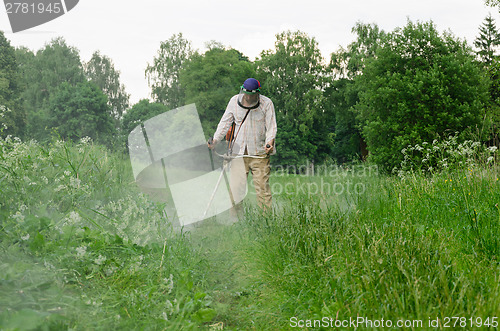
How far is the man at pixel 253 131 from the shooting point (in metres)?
7.04

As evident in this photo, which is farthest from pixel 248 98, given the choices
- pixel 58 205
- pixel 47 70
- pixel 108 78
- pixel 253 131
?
pixel 108 78

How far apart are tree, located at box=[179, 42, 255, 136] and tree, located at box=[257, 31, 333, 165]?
2.75m

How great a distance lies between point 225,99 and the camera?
34062 millimetres

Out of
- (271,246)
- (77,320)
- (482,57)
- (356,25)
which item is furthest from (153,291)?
(482,57)

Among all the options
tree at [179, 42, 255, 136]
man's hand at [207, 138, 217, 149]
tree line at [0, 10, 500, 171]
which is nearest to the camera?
man's hand at [207, 138, 217, 149]

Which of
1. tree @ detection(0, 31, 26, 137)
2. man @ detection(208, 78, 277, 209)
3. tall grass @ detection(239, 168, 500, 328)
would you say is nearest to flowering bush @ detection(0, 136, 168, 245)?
tall grass @ detection(239, 168, 500, 328)

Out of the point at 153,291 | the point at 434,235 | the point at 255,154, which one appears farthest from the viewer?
the point at 255,154

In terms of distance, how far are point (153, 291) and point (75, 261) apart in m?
0.67

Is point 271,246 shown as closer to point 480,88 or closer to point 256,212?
point 256,212

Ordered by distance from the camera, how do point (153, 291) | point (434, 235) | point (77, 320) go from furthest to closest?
point (434, 235) → point (153, 291) → point (77, 320)

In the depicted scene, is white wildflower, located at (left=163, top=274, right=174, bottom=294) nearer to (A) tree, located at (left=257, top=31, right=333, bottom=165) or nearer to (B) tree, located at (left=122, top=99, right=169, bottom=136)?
(A) tree, located at (left=257, top=31, right=333, bottom=165)

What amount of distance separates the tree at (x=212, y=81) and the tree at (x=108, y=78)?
16.6 m

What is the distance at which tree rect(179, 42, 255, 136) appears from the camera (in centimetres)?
3406

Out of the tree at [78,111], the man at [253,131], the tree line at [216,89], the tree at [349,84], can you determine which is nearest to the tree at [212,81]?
the tree line at [216,89]
